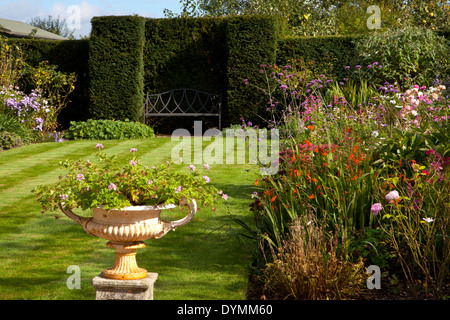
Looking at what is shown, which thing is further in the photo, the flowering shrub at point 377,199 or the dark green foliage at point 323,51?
the dark green foliage at point 323,51

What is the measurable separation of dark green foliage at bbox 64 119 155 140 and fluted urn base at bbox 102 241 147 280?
8.15 m

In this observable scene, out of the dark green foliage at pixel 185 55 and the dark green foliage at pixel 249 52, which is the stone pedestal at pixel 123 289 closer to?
the dark green foliage at pixel 249 52

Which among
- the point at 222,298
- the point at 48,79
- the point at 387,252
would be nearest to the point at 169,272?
the point at 222,298

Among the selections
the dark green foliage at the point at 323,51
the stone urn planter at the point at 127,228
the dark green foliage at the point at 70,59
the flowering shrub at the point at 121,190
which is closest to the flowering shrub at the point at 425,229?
the flowering shrub at the point at 121,190

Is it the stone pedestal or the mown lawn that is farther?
the mown lawn

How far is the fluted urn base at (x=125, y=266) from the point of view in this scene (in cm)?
319

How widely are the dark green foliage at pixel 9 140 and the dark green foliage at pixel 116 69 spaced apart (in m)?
2.47

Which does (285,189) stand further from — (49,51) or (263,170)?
(49,51)

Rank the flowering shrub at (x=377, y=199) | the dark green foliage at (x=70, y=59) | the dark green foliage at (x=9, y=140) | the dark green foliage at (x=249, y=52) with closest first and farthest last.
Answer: the flowering shrub at (x=377, y=199)
the dark green foliage at (x=9, y=140)
the dark green foliage at (x=249, y=52)
the dark green foliage at (x=70, y=59)

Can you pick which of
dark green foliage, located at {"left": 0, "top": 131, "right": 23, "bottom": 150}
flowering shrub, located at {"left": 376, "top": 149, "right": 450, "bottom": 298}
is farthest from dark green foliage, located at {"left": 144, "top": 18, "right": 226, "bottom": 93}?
flowering shrub, located at {"left": 376, "top": 149, "right": 450, "bottom": 298}

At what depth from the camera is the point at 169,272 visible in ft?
13.6

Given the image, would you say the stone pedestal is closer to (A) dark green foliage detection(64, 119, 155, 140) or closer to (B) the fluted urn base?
(B) the fluted urn base

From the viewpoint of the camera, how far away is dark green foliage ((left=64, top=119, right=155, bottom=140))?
36.7 ft
